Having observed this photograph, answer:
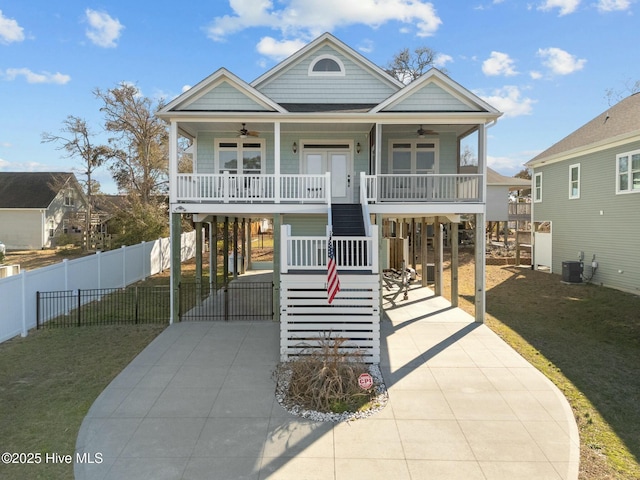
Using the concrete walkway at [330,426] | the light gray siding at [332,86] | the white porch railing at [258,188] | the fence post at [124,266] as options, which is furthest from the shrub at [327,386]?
the fence post at [124,266]

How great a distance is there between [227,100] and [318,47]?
14.5 ft

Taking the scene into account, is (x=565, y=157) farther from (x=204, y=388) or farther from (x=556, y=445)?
(x=204, y=388)

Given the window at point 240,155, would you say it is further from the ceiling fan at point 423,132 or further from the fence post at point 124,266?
the fence post at point 124,266

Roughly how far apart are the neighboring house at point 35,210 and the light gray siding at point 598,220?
34.9m

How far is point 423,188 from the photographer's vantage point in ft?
44.8

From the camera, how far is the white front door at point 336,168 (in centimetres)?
1480

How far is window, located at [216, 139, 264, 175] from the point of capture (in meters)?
14.8

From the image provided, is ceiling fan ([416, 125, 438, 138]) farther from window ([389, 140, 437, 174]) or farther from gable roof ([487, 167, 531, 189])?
gable roof ([487, 167, 531, 189])

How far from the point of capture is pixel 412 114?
12383mm

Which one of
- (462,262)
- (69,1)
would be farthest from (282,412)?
(462,262)

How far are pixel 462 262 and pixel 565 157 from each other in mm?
8844

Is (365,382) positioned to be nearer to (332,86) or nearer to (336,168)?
(336,168)

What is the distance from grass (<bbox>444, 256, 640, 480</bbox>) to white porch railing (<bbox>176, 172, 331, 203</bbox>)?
271 inches

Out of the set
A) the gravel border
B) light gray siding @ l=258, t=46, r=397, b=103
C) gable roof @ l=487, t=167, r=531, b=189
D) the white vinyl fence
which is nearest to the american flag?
the gravel border
